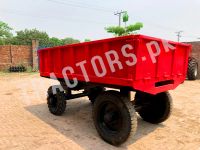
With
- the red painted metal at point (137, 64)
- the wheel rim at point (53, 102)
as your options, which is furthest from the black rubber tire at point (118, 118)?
the wheel rim at point (53, 102)

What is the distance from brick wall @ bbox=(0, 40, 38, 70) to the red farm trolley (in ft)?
51.5

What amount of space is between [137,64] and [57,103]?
3.19 meters

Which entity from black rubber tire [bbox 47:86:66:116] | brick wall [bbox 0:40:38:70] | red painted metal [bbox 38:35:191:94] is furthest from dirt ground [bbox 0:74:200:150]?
brick wall [bbox 0:40:38:70]

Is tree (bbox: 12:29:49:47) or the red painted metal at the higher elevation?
tree (bbox: 12:29:49:47)

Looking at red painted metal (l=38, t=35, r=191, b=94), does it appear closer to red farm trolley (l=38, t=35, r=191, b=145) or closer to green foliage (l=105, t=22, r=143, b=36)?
red farm trolley (l=38, t=35, r=191, b=145)

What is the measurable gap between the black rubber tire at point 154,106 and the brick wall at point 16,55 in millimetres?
17127

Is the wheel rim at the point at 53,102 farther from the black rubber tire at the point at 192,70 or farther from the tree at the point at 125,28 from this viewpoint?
the tree at the point at 125,28

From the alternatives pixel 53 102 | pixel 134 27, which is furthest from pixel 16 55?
pixel 134 27

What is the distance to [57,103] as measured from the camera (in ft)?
19.2

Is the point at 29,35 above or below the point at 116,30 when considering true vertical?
above

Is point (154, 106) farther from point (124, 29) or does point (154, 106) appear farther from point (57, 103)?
point (124, 29)

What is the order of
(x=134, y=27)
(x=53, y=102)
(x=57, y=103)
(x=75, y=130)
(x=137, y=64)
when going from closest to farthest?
1. (x=137, y=64)
2. (x=75, y=130)
3. (x=57, y=103)
4. (x=53, y=102)
5. (x=134, y=27)

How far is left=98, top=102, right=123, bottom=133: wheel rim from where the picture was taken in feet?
13.9

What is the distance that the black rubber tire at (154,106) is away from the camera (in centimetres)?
507
